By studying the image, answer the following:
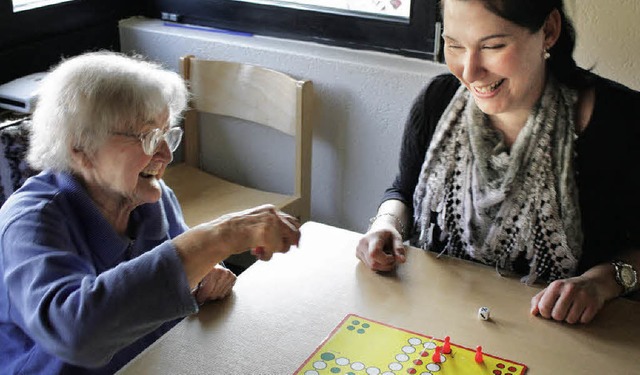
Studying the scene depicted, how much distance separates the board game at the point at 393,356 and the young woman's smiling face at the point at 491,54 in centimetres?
53

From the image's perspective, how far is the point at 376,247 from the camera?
63.4 inches

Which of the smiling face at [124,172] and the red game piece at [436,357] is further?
the smiling face at [124,172]

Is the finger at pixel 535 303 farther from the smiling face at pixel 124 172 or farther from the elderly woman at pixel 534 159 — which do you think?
the smiling face at pixel 124 172

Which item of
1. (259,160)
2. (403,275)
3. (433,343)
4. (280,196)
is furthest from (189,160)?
(433,343)

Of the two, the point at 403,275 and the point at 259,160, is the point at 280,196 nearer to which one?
the point at 259,160

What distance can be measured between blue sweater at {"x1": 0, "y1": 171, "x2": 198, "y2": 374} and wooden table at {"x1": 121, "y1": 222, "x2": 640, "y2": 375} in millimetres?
86

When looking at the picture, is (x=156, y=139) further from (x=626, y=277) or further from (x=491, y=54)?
(x=626, y=277)

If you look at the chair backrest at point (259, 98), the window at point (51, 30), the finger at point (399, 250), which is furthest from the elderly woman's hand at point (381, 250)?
the window at point (51, 30)

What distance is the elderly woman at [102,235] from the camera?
4.19 feet

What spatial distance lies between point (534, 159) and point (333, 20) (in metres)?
1.25

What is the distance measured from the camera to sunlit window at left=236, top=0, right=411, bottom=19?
260cm

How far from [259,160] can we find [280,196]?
0.78 ft

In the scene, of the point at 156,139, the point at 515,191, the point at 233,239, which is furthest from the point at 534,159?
the point at 156,139

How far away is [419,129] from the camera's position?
72.7 inches
